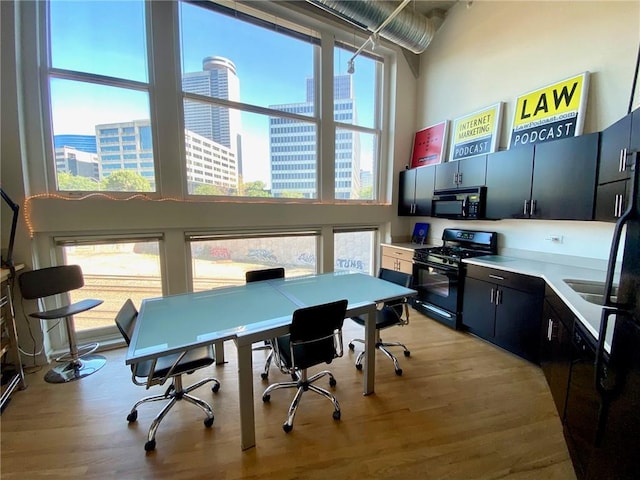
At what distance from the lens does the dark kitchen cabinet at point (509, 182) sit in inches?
111

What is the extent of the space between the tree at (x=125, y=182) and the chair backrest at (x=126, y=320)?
1502mm

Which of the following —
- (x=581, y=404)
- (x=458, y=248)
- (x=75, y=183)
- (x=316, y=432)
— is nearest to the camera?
(x=581, y=404)

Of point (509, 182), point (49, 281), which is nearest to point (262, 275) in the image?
point (49, 281)

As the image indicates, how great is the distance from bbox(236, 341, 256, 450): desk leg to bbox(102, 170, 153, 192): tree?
2.34 m

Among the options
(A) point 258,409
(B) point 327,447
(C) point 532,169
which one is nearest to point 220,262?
(A) point 258,409

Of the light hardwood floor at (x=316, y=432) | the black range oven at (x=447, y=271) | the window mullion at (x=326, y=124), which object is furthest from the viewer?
the window mullion at (x=326, y=124)

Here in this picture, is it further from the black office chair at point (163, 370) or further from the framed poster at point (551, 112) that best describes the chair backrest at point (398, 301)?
the framed poster at point (551, 112)

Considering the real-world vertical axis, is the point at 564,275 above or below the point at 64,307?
above

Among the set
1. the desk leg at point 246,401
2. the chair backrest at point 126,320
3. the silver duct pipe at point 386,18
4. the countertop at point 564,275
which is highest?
the silver duct pipe at point 386,18

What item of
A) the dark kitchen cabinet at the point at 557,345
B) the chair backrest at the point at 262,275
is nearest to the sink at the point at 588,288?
the dark kitchen cabinet at the point at 557,345

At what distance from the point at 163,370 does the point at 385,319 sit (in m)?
1.83

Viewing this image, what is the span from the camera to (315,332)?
6.03 ft

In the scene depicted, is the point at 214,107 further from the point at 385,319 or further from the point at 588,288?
the point at 588,288

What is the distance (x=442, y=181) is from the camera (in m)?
3.79
